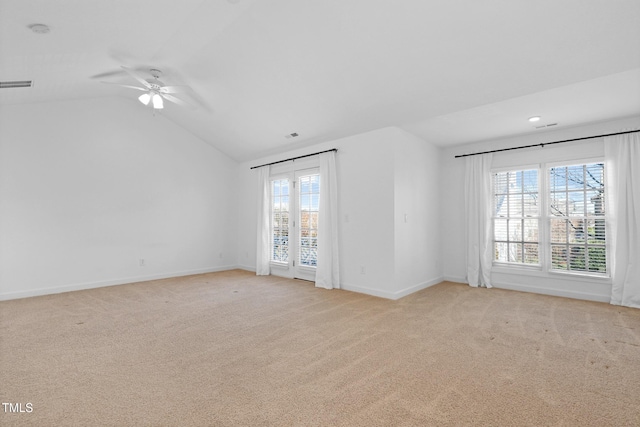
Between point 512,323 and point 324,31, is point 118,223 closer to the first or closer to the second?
point 324,31

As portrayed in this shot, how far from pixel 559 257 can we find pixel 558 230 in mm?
436

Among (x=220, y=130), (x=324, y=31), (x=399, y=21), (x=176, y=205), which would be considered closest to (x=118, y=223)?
(x=176, y=205)

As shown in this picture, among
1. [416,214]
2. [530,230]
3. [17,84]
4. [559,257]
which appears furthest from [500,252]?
[17,84]

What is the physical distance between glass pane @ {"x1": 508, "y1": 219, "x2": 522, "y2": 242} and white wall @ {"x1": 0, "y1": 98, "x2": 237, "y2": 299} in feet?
19.8

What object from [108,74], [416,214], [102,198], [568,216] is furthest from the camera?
[102,198]

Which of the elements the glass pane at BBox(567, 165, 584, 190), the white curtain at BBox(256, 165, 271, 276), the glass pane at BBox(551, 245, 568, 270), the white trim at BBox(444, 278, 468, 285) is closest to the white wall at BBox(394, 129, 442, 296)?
the white trim at BBox(444, 278, 468, 285)

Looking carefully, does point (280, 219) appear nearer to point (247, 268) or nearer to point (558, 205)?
point (247, 268)

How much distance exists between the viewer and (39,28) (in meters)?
2.97

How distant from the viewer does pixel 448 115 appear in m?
4.36

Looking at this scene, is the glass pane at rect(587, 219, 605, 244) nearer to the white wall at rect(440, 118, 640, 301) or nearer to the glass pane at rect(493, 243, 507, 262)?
the white wall at rect(440, 118, 640, 301)

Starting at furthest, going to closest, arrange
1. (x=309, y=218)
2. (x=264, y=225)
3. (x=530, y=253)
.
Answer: (x=264, y=225)
(x=309, y=218)
(x=530, y=253)

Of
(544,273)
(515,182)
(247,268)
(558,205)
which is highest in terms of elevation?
(515,182)

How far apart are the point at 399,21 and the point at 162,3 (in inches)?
93.4

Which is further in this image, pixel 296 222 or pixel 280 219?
pixel 280 219
